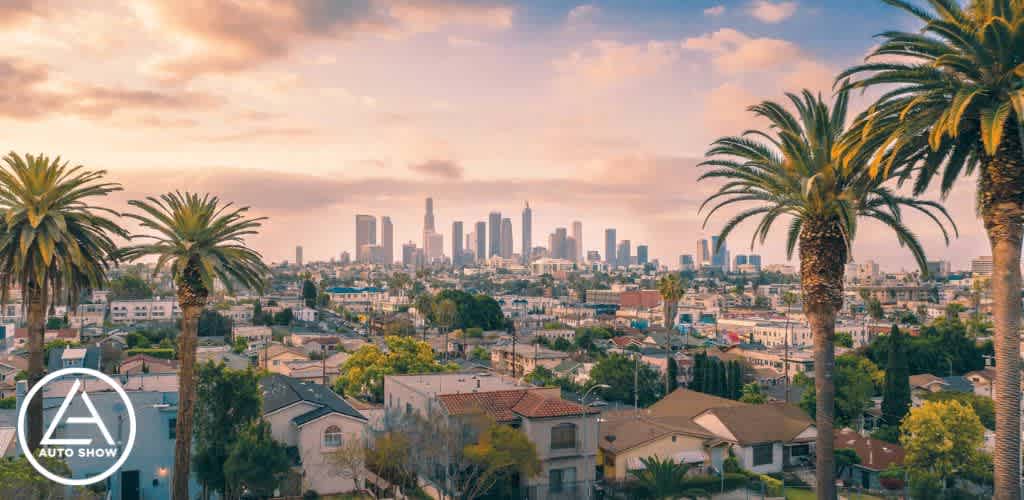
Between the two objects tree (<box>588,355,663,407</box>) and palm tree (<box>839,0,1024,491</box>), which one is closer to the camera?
palm tree (<box>839,0,1024,491</box>)

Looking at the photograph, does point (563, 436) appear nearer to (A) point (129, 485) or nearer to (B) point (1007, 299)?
(A) point (129, 485)

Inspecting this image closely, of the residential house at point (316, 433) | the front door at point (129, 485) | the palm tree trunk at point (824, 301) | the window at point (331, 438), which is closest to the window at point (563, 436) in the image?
the residential house at point (316, 433)

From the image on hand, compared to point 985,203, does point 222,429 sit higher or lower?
lower

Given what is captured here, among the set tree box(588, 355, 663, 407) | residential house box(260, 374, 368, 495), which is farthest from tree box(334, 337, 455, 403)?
residential house box(260, 374, 368, 495)

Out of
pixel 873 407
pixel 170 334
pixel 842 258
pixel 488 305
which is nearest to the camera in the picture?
pixel 842 258

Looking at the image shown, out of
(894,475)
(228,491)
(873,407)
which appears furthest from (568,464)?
(873,407)

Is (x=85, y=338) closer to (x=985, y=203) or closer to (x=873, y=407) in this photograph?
(x=873, y=407)

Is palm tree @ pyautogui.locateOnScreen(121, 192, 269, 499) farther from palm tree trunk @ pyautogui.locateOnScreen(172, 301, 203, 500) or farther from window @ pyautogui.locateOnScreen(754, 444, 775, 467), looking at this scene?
window @ pyautogui.locateOnScreen(754, 444, 775, 467)

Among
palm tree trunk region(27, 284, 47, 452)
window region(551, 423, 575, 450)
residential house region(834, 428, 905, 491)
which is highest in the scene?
palm tree trunk region(27, 284, 47, 452)
